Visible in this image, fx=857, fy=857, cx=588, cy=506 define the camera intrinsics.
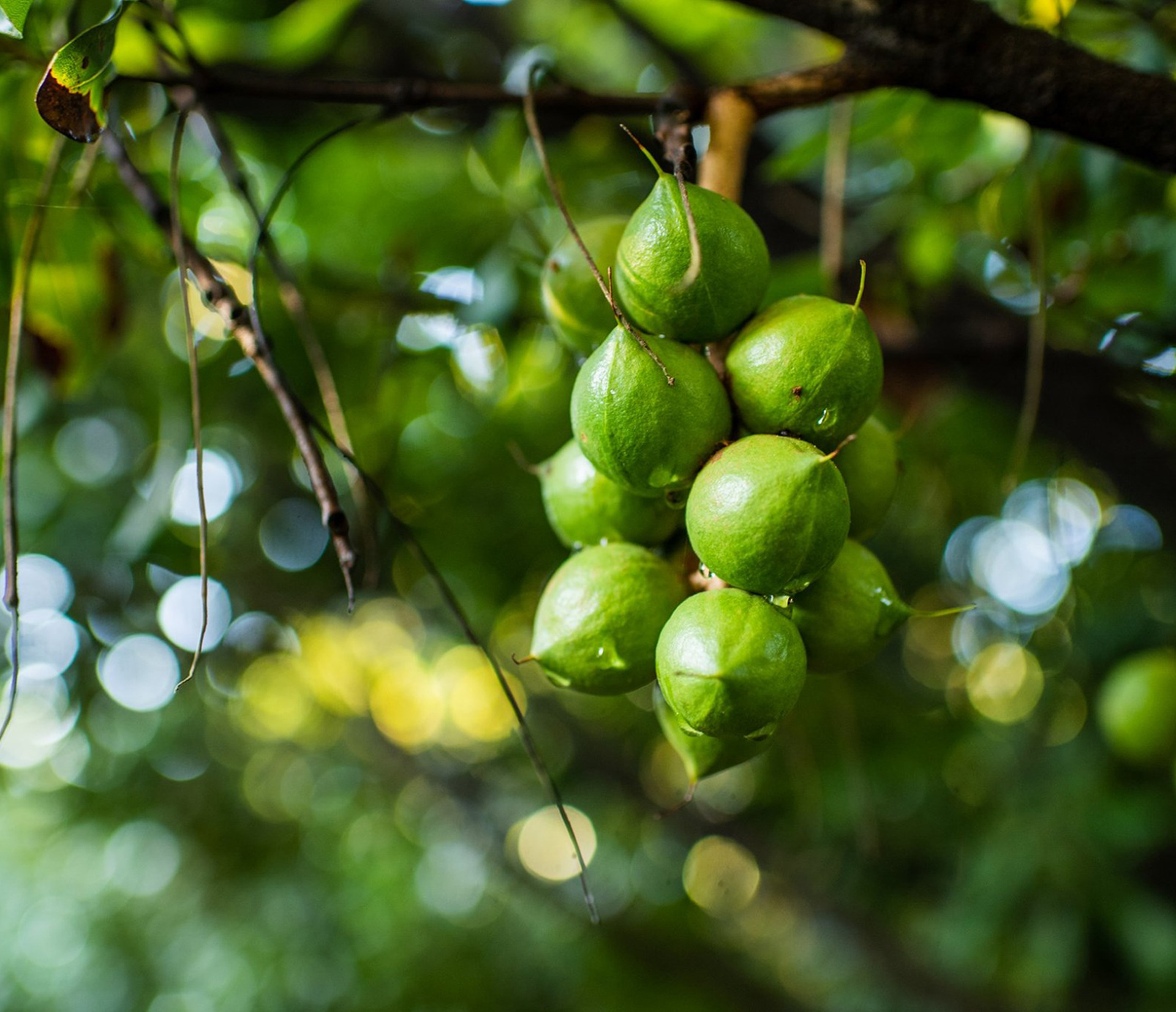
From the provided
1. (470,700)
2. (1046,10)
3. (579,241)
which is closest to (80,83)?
(579,241)

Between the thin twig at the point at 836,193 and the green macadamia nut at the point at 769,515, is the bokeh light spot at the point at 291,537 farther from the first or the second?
the green macadamia nut at the point at 769,515

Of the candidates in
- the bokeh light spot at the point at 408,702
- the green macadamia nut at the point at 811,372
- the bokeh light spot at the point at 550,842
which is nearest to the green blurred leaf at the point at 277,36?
the green macadamia nut at the point at 811,372

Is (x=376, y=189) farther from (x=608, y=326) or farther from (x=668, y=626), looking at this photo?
(x=668, y=626)

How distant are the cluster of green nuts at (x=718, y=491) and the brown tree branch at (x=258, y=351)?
223 millimetres

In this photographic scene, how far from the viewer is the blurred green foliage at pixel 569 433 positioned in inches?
68.5

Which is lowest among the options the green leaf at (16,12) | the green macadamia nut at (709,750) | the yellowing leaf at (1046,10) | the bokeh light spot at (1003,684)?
the bokeh light spot at (1003,684)

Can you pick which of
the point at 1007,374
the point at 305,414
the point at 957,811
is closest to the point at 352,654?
the point at 957,811

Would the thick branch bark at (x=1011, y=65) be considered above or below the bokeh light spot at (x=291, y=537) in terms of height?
above

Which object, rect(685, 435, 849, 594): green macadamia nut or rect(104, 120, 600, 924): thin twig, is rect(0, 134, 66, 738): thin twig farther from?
rect(685, 435, 849, 594): green macadamia nut

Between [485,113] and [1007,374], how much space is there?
1.55m

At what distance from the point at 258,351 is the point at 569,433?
123 cm

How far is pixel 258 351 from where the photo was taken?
0.87 m

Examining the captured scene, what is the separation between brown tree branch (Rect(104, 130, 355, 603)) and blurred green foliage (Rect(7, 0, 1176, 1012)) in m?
0.13

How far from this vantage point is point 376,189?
84.3 inches
